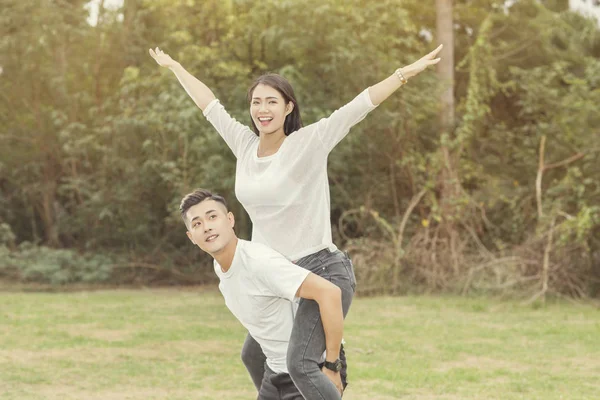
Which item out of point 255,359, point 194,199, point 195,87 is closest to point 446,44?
point 195,87

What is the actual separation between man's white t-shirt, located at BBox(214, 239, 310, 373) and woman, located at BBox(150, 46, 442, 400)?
125 mm

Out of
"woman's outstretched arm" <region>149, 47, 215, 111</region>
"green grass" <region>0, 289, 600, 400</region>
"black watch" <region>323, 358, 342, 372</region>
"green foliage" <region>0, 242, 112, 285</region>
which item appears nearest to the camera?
"black watch" <region>323, 358, 342, 372</region>

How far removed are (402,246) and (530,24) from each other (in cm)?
480

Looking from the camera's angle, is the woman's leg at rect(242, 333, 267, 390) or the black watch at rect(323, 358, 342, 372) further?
Answer: the woman's leg at rect(242, 333, 267, 390)

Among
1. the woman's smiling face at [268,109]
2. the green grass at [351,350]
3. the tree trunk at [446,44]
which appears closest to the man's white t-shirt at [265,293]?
the woman's smiling face at [268,109]

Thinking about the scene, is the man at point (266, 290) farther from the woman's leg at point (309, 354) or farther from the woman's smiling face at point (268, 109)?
the woman's smiling face at point (268, 109)

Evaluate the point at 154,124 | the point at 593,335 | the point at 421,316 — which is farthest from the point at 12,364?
the point at 154,124

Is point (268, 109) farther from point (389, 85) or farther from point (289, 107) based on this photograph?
point (389, 85)

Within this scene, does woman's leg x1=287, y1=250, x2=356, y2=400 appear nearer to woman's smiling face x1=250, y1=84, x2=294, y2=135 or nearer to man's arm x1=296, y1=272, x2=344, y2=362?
man's arm x1=296, y1=272, x2=344, y2=362

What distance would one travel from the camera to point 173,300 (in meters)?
12.5

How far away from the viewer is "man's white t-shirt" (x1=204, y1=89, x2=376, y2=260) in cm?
387

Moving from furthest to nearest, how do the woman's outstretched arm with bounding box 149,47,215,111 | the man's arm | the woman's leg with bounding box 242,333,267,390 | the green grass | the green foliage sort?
the green foliage
the green grass
the woman's outstretched arm with bounding box 149,47,215,111
the woman's leg with bounding box 242,333,267,390
the man's arm

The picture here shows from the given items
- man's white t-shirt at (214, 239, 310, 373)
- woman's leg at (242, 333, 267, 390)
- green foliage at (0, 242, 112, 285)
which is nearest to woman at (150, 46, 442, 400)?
man's white t-shirt at (214, 239, 310, 373)

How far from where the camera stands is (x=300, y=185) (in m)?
3.89
